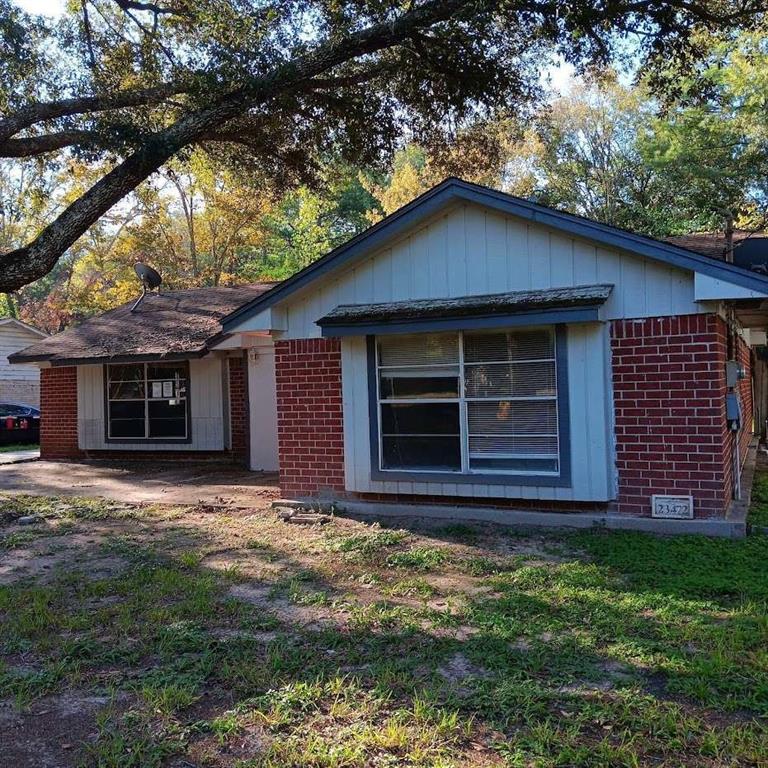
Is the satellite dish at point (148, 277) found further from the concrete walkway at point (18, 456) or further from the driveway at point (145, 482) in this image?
the concrete walkway at point (18, 456)

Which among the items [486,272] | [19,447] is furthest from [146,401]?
[486,272]

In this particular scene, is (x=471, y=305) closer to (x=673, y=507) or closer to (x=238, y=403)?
(x=673, y=507)

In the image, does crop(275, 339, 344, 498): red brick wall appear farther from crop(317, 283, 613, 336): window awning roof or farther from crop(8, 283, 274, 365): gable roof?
crop(8, 283, 274, 365): gable roof

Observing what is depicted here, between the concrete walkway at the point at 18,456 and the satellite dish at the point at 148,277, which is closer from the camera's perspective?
the concrete walkway at the point at 18,456

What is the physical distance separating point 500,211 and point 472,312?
117 cm

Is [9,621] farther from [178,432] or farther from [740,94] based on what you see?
[740,94]

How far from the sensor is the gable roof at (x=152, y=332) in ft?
43.9

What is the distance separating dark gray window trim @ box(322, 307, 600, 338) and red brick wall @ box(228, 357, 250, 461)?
601 centimetres

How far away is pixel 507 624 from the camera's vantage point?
4.76 meters

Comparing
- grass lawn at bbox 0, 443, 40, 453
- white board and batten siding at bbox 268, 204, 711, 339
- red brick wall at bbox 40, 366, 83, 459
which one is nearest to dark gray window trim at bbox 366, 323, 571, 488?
white board and batten siding at bbox 268, 204, 711, 339

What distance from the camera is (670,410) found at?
7164 millimetres

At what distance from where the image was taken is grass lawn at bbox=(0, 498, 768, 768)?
3.27 m

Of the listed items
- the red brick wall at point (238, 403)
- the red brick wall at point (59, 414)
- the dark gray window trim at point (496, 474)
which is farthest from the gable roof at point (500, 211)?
the red brick wall at point (59, 414)

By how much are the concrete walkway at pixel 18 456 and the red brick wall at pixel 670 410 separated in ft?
46.4
